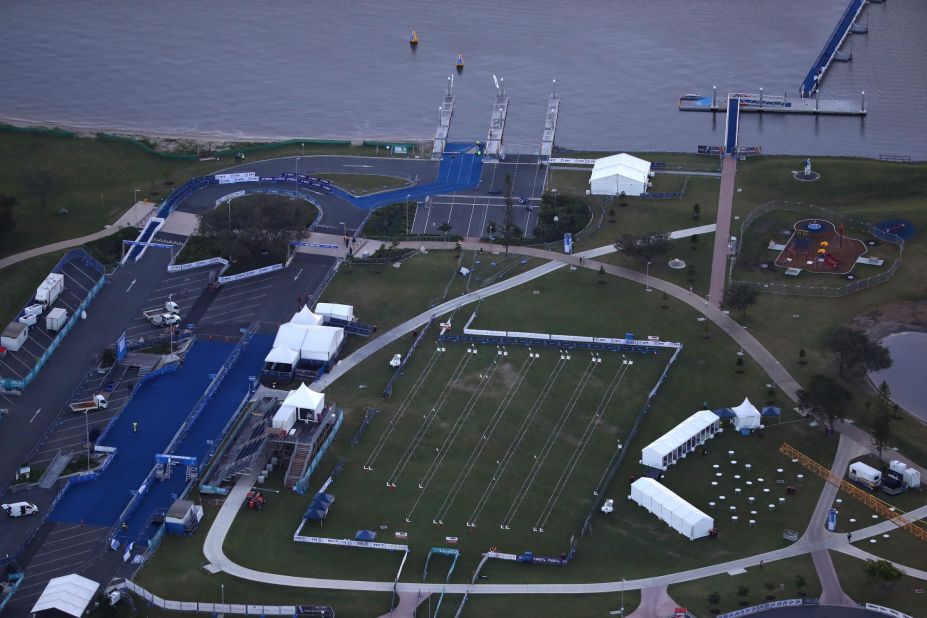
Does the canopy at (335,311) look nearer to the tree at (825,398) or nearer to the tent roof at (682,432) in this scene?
the tent roof at (682,432)

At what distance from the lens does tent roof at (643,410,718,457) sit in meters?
166

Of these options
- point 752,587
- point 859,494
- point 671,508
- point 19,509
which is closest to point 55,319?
point 19,509

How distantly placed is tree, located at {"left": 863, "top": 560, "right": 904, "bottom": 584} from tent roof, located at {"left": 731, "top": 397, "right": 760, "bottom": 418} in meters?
27.6

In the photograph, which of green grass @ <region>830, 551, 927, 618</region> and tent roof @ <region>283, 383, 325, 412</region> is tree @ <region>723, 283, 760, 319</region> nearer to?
green grass @ <region>830, 551, 927, 618</region>

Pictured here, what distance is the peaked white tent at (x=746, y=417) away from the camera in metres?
171

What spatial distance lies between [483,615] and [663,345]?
52784 millimetres

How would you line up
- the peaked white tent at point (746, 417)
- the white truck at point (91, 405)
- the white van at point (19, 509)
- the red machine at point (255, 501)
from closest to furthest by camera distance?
the white van at point (19, 509)
the red machine at point (255, 501)
the peaked white tent at point (746, 417)
the white truck at point (91, 405)

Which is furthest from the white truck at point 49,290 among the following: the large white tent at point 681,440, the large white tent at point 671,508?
the large white tent at point 671,508

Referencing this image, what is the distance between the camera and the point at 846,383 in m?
178

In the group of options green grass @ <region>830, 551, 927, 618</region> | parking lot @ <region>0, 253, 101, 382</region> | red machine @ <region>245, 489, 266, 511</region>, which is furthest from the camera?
parking lot @ <region>0, 253, 101, 382</region>

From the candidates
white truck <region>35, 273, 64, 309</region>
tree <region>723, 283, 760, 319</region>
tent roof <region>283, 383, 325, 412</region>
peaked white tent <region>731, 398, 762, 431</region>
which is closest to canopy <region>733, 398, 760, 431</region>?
peaked white tent <region>731, 398, 762, 431</region>

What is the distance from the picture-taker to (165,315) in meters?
194

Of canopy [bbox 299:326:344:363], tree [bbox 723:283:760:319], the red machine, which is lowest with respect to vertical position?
the red machine

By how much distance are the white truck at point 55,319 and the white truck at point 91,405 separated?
16.8 metres
